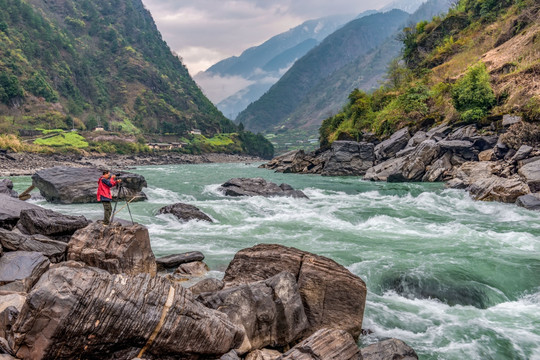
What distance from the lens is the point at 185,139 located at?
506 ft

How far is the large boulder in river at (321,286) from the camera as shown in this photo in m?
8.79

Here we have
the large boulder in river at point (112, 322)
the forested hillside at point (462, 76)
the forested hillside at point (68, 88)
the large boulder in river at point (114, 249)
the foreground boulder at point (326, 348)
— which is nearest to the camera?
the large boulder in river at point (112, 322)

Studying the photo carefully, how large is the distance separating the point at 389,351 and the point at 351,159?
49.5 meters

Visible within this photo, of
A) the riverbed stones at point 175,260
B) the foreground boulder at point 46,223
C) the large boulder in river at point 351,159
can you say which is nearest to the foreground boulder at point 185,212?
the riverbed stones at point 175,260

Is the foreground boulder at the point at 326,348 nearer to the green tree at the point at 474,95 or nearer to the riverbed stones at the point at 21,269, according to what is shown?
the riverbed stones at the point at 21,269

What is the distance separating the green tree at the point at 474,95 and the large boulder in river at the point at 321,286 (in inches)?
1549

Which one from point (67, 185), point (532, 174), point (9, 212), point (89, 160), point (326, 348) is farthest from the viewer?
point (89, 160)

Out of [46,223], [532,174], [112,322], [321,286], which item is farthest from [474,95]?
[112,322]

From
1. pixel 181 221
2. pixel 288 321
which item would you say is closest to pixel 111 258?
pixel 288 321

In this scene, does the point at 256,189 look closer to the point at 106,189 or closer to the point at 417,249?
the point at 417,249

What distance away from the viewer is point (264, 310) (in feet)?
26.2

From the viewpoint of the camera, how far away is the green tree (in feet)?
135

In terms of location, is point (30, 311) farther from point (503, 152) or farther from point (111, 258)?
point (503, 152)

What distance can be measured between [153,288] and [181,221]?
1540 centimetres
